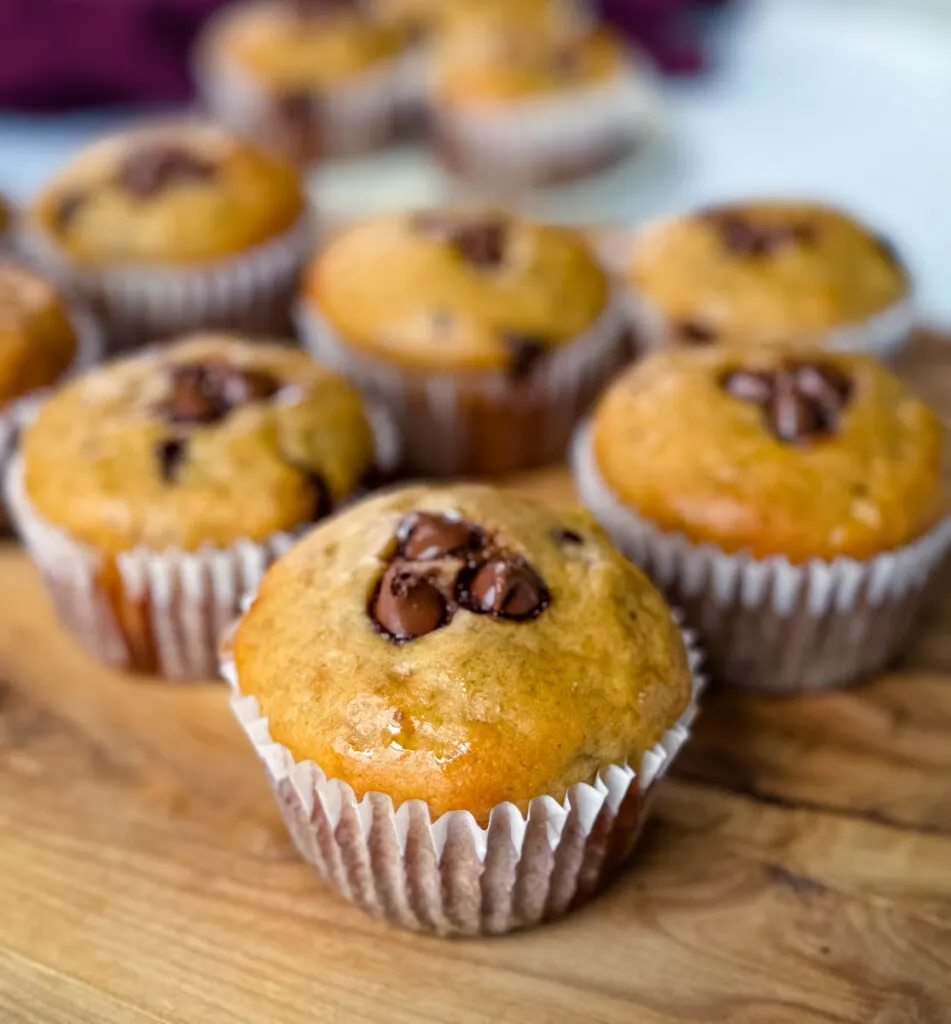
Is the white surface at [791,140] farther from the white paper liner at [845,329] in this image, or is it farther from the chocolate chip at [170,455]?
the chocolate chip at [170,455]

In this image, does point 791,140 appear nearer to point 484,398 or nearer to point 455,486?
point 484,398

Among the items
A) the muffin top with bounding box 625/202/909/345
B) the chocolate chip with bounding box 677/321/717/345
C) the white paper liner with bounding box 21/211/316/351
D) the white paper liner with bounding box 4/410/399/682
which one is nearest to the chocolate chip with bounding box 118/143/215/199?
the white paper liner with bounding box 21/211/316/351

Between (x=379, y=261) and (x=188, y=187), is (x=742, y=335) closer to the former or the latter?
(x=379, y=261)

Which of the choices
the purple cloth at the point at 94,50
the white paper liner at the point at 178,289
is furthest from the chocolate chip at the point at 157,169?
Answer: the purple cloth at the point at 94,50

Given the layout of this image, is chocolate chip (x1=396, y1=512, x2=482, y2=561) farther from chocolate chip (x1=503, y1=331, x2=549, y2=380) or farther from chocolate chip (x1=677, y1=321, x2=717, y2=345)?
chocolate chip (x1=677, y1=321, x2=717, y2=345)

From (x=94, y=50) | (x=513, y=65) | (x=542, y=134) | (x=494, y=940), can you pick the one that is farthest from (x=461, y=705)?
(x=94, y=50)

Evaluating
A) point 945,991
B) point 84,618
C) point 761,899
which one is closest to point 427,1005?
point 761,899
